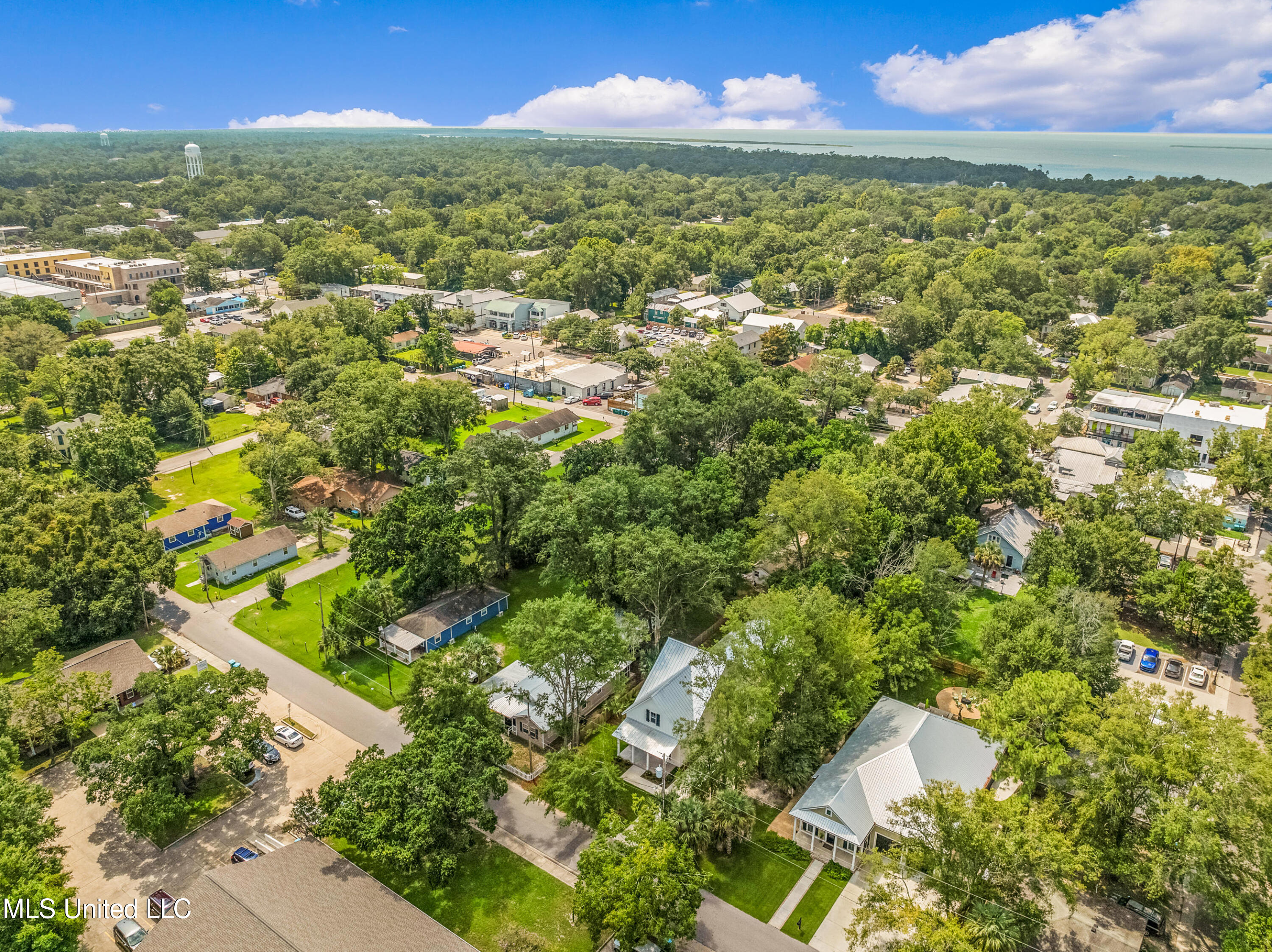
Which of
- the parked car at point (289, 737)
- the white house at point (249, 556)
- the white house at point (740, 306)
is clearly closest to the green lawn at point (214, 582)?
the white house at point (249, 556)

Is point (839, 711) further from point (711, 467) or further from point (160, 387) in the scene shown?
point (160, 387)

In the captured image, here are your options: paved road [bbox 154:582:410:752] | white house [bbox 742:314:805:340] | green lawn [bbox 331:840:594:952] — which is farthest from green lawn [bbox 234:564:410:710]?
white house [bbox 742:314:805:340]

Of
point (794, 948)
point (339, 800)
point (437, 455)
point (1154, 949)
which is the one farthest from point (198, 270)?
point (1154, 949)

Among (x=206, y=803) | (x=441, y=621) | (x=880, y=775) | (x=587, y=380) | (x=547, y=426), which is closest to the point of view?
(x=880, y=775)

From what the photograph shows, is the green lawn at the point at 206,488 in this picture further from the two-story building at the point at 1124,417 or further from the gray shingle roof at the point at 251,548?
the two-story building at the point at 1124,417

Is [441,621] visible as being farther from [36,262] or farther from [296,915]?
[36,262]

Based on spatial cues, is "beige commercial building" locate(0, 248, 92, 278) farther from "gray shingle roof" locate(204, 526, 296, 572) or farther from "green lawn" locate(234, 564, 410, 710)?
"green lawn" locate(234, 564, 410, 710)

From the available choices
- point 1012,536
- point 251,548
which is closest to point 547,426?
point 251,548
